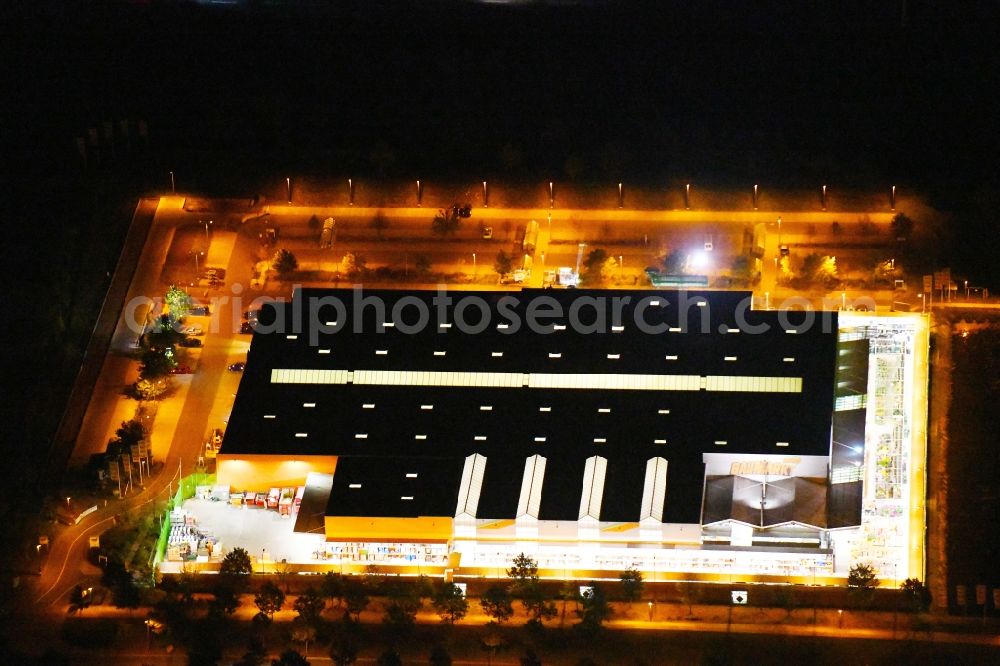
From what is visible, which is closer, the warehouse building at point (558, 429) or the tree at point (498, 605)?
the tree at point (498, 605)

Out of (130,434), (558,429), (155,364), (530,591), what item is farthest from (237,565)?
(558,429)

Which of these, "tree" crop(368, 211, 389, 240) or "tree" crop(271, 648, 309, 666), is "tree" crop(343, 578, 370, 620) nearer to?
"tree" crop(271, 648, 309, 666)

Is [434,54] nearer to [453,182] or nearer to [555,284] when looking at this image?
[453,182]

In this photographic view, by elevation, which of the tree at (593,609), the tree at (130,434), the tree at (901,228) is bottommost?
the tree at (593,609)

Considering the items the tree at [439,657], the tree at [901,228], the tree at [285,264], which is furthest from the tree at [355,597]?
the tree at [901,228]

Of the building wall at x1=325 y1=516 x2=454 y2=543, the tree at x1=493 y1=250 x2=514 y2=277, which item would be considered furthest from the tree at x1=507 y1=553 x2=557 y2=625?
the tree at x1=493 y1=250 x2=514 y2=277

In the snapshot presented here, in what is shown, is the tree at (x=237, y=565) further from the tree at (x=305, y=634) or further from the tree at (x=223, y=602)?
the tree at (x=305, y=634)
